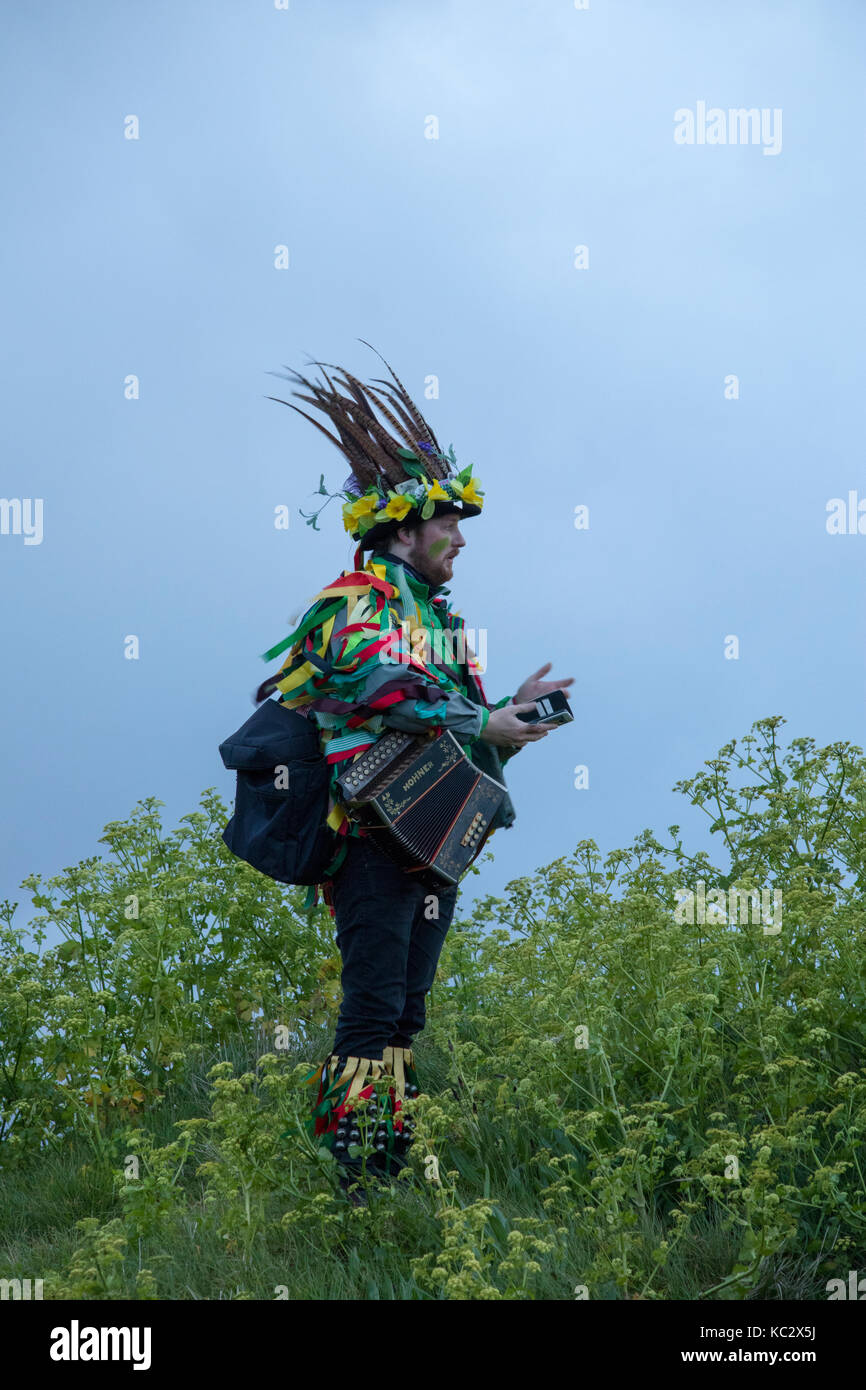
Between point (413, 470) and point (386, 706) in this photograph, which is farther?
point (413, 470)

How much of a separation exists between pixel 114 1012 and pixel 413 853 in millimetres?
2973

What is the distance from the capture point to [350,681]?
4676 mm

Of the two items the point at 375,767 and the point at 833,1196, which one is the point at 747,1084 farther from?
the point at 375,767

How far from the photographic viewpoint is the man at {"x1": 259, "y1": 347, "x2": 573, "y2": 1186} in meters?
4.66

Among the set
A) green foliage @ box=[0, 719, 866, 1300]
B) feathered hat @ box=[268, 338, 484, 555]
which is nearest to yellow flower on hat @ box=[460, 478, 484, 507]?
feathered hat @ box=[268, 338, 484, 555]

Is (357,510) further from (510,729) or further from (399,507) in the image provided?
(510,729)

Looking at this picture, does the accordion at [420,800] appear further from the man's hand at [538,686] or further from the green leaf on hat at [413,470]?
the green leaf on hat at [413,470]

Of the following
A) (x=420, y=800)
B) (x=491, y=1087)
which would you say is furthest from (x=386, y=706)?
(x=491, y=1087)

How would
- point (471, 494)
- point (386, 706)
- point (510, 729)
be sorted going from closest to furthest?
point (386, 706) → point (510, 729) → point (471, 494)

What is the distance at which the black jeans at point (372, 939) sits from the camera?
4688mm

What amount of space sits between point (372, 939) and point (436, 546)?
1.44 meters

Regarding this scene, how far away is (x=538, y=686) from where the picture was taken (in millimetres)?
5043

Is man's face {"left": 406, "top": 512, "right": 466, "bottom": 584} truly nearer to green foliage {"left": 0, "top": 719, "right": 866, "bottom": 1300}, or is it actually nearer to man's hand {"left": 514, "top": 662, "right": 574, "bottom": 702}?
man's hand {"left": 514, "top": 662, "right": 574, "bottom": 702}

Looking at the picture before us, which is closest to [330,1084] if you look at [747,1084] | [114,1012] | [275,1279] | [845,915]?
[275,1279]
